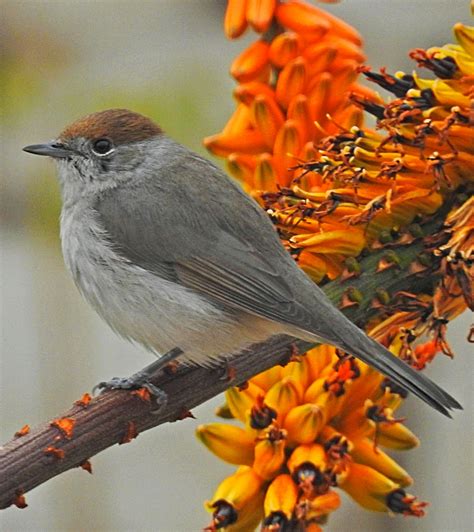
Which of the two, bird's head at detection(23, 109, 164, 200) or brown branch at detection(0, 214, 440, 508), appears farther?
bird's head at detection(23, 109, 164, 200)

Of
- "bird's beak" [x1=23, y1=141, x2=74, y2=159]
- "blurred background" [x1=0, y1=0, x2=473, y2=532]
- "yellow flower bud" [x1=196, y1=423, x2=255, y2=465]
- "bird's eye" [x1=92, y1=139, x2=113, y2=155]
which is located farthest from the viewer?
"blurred background" [x1=0, y1=0, x2=473, y2=532]

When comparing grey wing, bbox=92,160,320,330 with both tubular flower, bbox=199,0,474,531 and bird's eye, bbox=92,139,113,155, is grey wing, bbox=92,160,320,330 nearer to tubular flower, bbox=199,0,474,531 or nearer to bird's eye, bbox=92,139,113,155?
bird's eye, bbox=92,139,113,155

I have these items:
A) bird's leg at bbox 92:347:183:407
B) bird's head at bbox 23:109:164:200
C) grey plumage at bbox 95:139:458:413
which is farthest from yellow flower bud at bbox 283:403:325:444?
bird's head at bbox 23:109:164:200

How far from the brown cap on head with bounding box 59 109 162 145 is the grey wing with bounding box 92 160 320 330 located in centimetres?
21

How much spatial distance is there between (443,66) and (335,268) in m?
0.48

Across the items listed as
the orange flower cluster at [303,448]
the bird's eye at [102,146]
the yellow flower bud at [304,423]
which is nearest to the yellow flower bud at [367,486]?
the orange flower cluster at [303,448]

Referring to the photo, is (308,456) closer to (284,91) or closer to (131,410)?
(131,410)

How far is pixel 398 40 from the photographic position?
493 centimetres

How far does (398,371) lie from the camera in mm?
2316

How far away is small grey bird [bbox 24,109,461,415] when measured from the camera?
9.55 feet

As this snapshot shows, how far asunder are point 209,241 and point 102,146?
521 millimetres

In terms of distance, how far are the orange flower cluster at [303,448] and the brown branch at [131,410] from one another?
8cm

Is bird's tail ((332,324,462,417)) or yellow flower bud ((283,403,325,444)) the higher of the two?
bird's tail ((332,324,462,417))

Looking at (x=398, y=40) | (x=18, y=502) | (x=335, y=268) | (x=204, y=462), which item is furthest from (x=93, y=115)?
(x=204, y=462)
